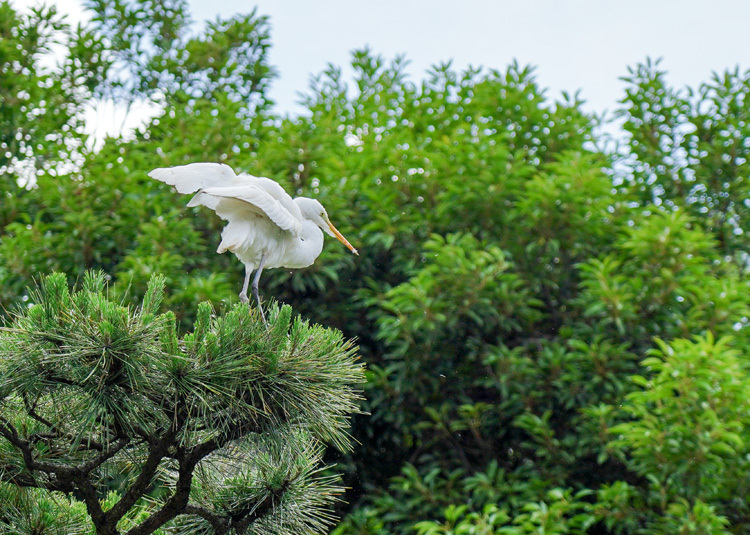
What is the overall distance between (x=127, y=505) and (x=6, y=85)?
387 centimetres

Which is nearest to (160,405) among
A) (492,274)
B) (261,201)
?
(261,201)

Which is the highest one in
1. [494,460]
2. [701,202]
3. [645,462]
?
[701,202]

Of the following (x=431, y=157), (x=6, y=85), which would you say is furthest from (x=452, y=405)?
(x=6, y=85)

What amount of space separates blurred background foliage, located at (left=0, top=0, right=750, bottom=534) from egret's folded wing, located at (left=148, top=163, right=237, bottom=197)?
1319 mm

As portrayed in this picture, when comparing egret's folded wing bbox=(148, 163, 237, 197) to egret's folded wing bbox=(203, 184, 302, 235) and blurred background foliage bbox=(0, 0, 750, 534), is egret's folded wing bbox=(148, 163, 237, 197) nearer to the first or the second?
egret's folded wing bbox=(203, 184, 302, 235)

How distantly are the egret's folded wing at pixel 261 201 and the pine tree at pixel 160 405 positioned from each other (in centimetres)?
31

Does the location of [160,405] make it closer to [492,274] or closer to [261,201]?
[261,201]

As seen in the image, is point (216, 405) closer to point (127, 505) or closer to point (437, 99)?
point (127, 505)

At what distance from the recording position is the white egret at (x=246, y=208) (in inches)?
88.7

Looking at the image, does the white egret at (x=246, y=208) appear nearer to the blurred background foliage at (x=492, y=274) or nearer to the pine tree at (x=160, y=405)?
the pine tree at (x=160, y=405)

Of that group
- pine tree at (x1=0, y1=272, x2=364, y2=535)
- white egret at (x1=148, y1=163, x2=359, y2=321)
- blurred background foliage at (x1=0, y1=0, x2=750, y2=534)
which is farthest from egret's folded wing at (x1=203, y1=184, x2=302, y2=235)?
blurred background foliage at (x1=0, y1=0, x2=750, y2=534)

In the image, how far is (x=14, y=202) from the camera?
476cm

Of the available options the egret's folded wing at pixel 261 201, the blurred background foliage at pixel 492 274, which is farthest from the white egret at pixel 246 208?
the blurred background foliage at pixel 492 274

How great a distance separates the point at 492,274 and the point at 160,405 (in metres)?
2.35
